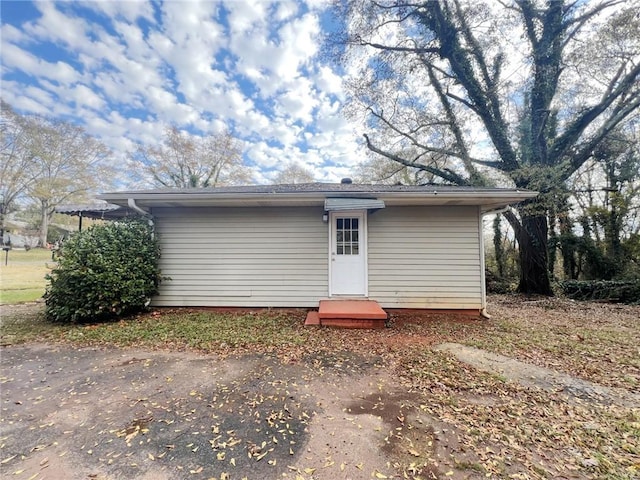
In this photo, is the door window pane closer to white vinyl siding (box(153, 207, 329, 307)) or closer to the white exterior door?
the white exterior door

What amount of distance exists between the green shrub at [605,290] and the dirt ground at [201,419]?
850cm

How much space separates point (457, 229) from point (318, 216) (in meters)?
2.98

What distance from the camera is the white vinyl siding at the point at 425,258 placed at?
5883 mm

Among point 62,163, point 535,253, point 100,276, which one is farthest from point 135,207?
point 62,163

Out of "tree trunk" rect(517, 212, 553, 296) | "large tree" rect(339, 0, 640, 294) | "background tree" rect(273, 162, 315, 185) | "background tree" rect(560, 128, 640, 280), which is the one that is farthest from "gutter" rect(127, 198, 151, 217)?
"background tree" rect(273, 162, 315, 185)

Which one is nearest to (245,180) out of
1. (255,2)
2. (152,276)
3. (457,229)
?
(255,2)

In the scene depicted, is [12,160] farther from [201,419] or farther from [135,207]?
[201,419]

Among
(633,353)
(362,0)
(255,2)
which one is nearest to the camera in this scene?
(633,353)

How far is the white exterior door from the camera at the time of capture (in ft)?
19.5

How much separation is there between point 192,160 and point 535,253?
23.0 meters

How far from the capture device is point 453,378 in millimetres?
3080

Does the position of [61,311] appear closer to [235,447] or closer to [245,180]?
[235,447]

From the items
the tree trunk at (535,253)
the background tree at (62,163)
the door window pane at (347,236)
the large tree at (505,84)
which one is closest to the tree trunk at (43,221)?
the background tree at (62,163)

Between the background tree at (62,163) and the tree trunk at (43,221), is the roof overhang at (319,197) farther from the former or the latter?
the tree trunk at (43,221)
